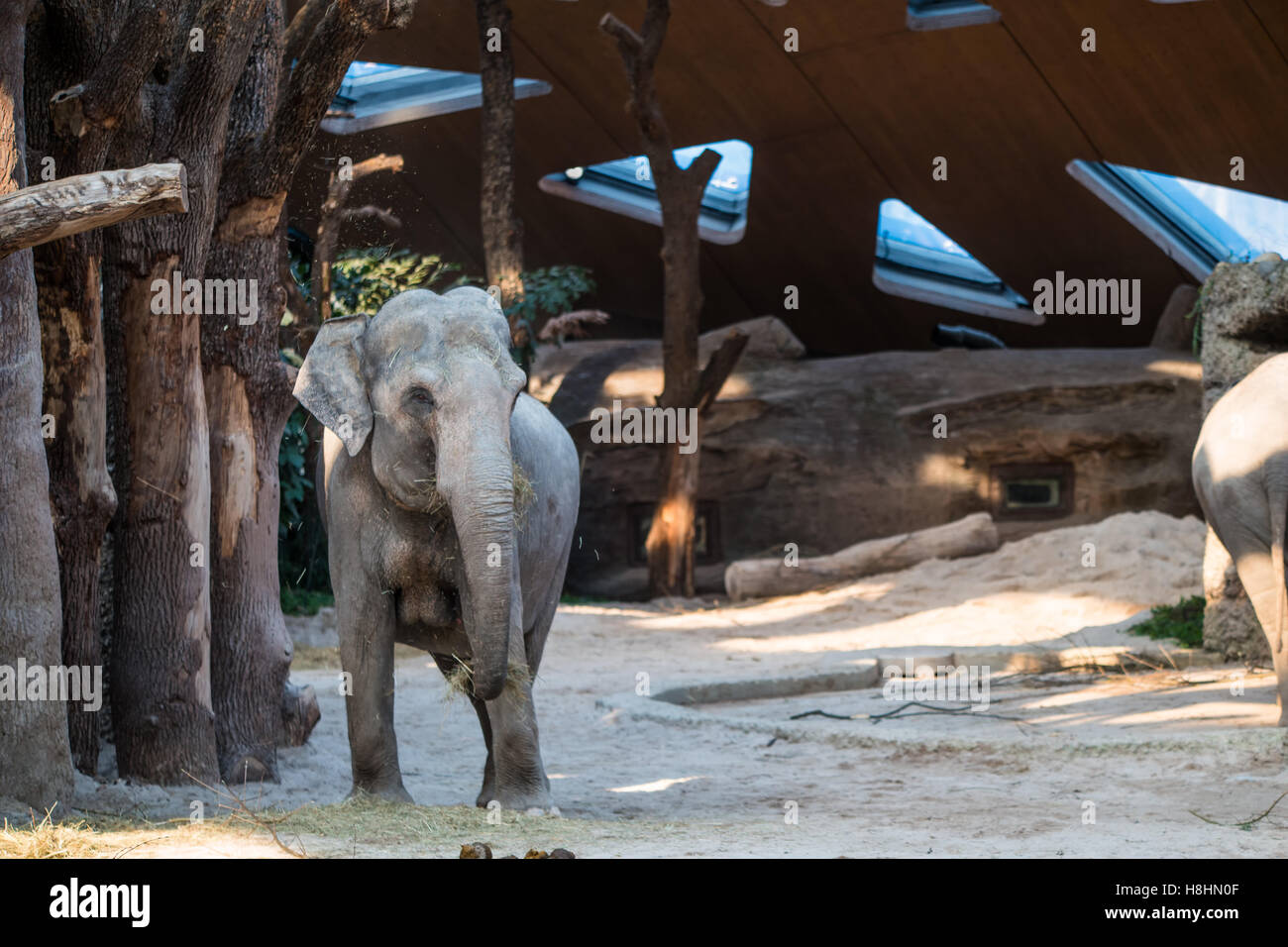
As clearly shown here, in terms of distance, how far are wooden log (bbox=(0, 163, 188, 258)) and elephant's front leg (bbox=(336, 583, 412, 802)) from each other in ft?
6.23

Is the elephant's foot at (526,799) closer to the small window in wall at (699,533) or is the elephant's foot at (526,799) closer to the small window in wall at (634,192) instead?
the small window in wall at (699,533)

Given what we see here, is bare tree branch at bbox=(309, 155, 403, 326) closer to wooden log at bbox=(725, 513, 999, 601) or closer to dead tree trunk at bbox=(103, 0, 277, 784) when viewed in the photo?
dead tree trunk at bbox=(103, 0, 277, 784)

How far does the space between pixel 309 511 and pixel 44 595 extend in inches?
368

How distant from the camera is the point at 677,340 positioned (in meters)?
17.4

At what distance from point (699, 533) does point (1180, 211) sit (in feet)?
27.0

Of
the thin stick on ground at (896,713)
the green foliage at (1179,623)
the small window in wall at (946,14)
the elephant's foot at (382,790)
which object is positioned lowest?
the thin stick on ground at (896,713)

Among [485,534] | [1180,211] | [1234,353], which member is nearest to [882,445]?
[1180,211]

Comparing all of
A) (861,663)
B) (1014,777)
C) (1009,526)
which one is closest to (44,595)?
(1014,777)

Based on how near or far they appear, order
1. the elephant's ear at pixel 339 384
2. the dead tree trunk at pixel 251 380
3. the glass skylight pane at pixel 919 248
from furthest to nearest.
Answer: the glass skylight pane at pixel 919 248 < the dead tree trunk at pixel 251 380 < the elephant's ear at pixel 339 384

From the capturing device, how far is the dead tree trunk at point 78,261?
19.7ft

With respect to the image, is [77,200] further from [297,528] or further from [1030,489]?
[1030,489]

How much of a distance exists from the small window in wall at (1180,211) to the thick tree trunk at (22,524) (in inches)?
664

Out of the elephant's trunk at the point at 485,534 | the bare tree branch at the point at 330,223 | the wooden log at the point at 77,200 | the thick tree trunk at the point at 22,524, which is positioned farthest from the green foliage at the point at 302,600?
the wooden log at the point at 77,200
